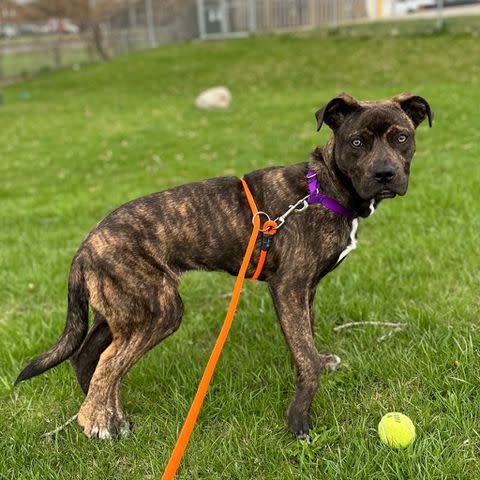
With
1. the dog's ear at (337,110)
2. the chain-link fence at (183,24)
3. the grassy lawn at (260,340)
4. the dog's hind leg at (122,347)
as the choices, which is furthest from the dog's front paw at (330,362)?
the chain-link fence at (183,24)

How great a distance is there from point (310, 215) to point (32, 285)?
338cm

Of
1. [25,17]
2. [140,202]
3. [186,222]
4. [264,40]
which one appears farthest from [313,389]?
[25,17]

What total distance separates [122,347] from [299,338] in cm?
109

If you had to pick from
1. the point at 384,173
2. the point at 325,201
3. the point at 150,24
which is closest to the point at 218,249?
the point at 325,201

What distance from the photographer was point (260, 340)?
4.34 meters

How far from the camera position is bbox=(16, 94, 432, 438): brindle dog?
3.39 m

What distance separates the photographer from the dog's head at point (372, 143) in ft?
10.8

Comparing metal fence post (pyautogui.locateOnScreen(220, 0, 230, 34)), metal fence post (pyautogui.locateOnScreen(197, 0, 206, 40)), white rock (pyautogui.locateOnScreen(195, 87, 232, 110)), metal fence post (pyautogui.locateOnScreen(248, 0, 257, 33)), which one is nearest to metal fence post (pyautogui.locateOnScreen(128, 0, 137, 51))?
metal fence post (pyautogui.locateOnScreen(197, 0, 206, 40))

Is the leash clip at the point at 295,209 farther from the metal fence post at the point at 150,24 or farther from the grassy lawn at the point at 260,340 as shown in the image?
the metal fence post at the point at 150,24

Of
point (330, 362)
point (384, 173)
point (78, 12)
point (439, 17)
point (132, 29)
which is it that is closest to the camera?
point (384, 173)

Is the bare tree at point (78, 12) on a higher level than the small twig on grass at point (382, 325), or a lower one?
higher

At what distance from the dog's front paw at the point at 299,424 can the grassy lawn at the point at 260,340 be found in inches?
2.5

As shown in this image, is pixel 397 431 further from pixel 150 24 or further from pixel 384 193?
pixel 150 24

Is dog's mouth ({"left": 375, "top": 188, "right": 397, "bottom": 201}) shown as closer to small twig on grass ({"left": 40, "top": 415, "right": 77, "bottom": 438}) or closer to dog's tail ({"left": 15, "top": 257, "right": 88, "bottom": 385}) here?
dog's tail ({"left": 15, "top": 257, "right": 88, "bottom": 385})
